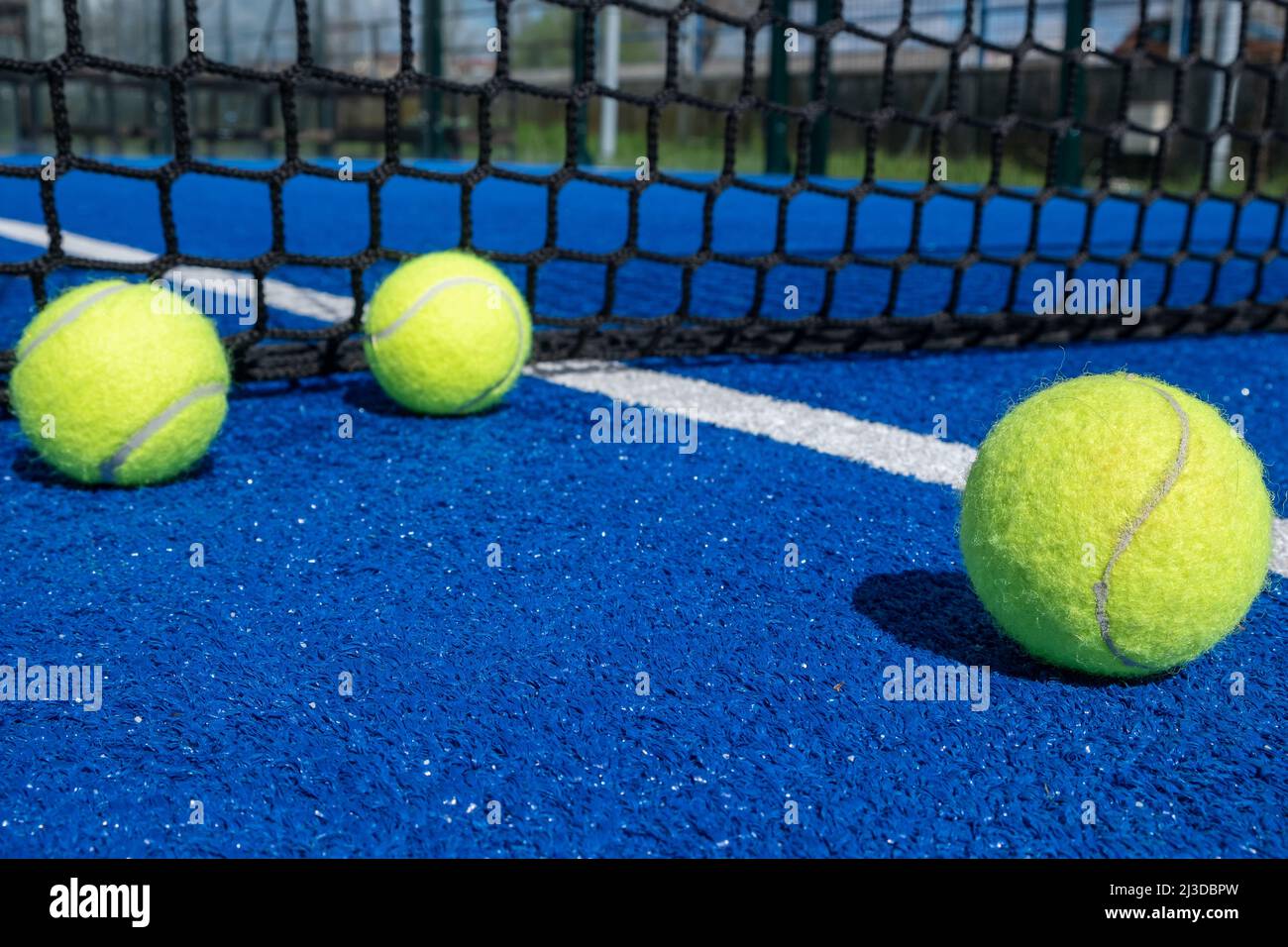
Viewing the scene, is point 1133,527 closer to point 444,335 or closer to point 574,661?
point 574,661

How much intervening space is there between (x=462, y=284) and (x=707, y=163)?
12.0 metres

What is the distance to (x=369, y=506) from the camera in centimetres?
208

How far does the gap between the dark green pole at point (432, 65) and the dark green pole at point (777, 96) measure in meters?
3.57

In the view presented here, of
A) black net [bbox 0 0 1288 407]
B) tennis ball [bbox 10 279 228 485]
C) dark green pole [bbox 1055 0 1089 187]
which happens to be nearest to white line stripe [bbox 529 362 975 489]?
black net [bbox 0 0 1288 407]

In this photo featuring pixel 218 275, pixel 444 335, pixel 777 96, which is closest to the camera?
pixel 444 335

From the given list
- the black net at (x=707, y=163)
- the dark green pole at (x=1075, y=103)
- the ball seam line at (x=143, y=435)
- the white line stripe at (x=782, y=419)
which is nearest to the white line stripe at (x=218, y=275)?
the black net at (x=707, y=163)

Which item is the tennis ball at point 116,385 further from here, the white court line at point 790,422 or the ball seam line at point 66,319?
the white court line at point 790,422

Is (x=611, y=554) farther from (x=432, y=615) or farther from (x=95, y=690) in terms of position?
(x=95, y=690)

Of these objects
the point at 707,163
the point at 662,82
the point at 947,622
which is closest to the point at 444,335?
the point at 947,622

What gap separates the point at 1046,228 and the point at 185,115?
684 centimetres

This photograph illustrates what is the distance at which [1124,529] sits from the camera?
1355mm

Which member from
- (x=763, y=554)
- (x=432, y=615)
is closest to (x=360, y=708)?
(x=432, y=615)

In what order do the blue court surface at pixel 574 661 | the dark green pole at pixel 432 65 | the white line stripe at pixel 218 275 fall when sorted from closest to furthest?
the blue court surface at pixel 574 661
the white line stripe at pixel 218 275
the dark green pole at pixel 432 65

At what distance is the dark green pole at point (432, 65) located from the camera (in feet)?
42.3
